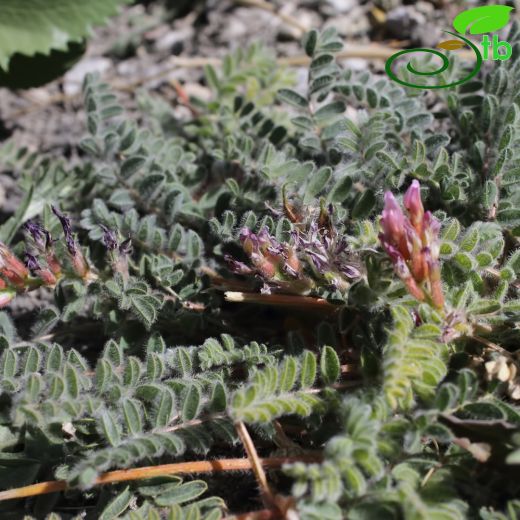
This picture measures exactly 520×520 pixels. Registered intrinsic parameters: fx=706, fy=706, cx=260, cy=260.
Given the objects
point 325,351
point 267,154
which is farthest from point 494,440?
point 267,154

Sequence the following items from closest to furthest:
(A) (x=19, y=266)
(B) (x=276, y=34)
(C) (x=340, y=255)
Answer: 1. (C) (x=340, y=255)
2. (A) (x=19, y=266)
3. (B) (x=276, y=34)

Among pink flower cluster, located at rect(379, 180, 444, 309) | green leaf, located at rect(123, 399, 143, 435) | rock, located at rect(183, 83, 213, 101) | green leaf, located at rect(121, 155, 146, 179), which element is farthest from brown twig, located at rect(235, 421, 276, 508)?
rock, located at rect(183, 83, 213, 101)

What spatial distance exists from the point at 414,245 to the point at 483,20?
1.85m

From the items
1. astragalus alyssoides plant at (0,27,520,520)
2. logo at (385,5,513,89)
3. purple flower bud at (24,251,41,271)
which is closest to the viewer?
astragalus alyssoides plant at (0,27,520,520)

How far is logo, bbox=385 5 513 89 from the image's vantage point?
2898 millimetres

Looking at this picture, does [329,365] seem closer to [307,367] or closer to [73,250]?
[307,367]

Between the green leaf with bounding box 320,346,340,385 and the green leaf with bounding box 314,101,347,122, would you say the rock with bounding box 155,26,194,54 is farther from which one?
the green leaf with bounding box 320,346,340,385

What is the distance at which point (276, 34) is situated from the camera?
4312 mm

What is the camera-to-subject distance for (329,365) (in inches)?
88.0

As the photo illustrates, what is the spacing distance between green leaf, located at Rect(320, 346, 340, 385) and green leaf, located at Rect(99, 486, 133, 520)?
716mm

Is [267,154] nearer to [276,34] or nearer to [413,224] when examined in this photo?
[413,224]

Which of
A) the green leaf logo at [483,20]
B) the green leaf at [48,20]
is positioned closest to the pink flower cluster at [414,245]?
the green leaf logo at [483,20]

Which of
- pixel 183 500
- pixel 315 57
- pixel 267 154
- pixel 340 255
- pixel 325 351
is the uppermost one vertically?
pixel 315 57

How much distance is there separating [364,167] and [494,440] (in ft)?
3.59
